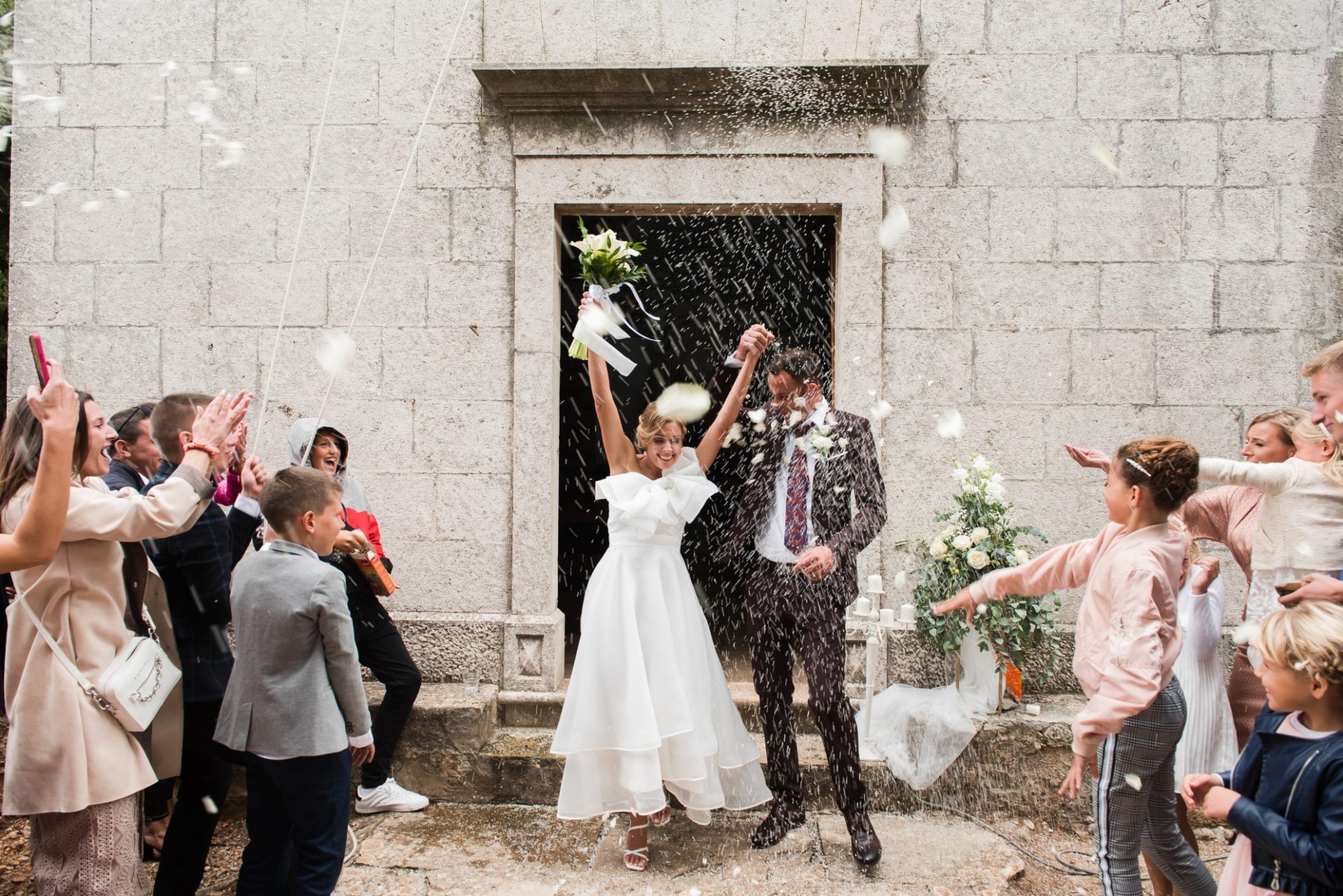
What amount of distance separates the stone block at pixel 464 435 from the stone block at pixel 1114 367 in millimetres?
3123

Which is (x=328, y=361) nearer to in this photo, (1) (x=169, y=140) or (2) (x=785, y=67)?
(1) (x=169, y=140)

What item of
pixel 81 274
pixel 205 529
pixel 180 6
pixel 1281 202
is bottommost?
pixel 205 529

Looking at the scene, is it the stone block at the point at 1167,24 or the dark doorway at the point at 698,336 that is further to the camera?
the dark doorway at the point at 698,336

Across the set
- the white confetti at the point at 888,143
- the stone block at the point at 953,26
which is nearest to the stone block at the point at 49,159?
the white confetti at the point at 888,143

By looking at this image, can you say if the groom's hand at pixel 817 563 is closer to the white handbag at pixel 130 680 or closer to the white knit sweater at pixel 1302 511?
the white knit sweater at pixel 1302 511

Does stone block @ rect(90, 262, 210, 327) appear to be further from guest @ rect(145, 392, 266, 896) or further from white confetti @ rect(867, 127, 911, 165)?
white confetti @ rect(867, 127, 911, 165)

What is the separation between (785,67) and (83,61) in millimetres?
3957

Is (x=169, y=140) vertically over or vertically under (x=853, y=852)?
over

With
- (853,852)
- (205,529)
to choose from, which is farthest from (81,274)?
(853,852)

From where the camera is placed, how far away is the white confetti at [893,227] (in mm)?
5027

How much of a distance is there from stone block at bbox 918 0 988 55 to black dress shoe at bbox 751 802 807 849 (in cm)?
397

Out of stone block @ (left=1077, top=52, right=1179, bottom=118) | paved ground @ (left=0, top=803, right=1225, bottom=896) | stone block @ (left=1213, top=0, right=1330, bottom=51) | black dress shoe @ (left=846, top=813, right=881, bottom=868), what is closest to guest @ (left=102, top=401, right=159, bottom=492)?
paved ground @ (left=0, top=803, right=1225, bottom=896)

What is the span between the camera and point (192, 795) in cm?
329

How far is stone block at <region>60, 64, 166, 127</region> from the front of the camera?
5.20 metres
